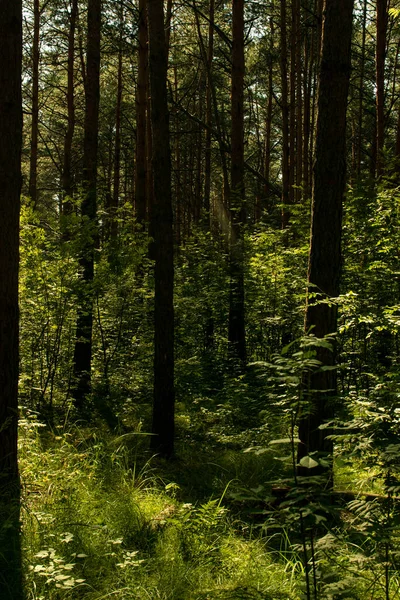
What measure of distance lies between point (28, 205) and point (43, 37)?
1328 cm

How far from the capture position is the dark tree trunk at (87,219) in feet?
29.1

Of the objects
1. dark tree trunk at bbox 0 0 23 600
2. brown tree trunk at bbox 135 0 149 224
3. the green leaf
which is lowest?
the green leaf

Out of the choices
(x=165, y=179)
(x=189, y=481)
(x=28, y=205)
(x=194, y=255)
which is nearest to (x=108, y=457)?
(x=189, y=481)

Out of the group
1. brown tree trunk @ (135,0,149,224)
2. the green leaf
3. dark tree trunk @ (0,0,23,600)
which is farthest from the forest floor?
brown tree trunk @ (135,0,149,224)

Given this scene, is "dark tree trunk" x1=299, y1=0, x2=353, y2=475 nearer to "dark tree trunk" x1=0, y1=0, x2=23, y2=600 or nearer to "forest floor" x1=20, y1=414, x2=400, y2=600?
"forest floor" x1=20, y1=414, x2=400, y2=600

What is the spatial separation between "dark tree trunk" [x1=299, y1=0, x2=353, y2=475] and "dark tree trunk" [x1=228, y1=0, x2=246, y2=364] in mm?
6902

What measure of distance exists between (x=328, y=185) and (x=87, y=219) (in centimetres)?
480

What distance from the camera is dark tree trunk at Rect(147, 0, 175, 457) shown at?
6820 mm

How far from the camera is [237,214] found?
12219 mm

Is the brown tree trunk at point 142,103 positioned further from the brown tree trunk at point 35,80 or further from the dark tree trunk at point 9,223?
the dark tree trunk at point 9,223

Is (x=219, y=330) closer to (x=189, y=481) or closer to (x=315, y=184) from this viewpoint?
(x=189, y=481)

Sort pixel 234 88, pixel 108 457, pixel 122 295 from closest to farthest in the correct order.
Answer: pixel 108 457 → pixel 122 295 → pixel 234 88

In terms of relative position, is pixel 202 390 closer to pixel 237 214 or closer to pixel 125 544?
pixel 237 214

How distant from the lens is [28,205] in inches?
339
